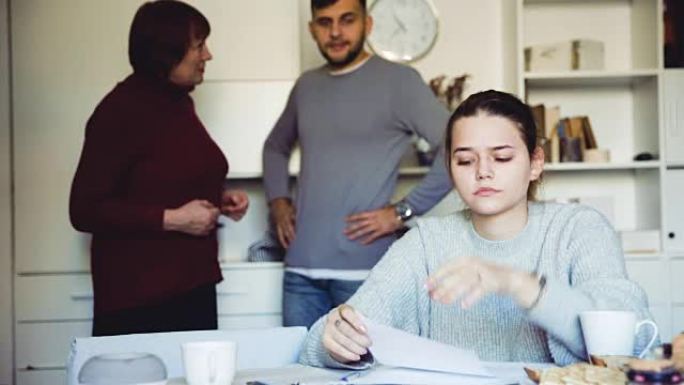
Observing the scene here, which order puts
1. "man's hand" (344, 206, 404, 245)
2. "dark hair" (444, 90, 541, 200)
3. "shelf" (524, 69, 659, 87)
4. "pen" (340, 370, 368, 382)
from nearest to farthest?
"pen" (340, 370, 368, 382) < "dark hair" (444, 90, 541, 200) < "man's hand" (344, 206, 404, 245) < "shelf" (524, 69, 659, 87)

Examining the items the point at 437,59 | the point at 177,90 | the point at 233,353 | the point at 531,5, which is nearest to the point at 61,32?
the point at 177,90

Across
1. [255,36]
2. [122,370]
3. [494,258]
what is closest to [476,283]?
[494,258]

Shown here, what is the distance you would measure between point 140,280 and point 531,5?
2217mm

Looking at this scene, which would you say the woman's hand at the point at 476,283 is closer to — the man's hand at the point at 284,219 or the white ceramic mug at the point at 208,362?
the white ceramic mug at the point at 208,362

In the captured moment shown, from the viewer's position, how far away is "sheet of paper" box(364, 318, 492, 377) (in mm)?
1364

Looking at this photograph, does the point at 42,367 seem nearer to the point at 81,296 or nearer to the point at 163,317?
the point at 81,296

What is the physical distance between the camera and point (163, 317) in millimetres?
2553

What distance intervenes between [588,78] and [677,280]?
0.88 meters

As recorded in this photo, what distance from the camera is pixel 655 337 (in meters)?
1.45

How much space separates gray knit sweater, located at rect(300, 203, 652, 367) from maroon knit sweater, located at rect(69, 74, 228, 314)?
38.0 inches

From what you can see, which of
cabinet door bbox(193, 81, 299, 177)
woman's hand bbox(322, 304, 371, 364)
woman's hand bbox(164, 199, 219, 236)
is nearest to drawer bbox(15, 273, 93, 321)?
cabinet door bbox(193, 81, 299, 177)

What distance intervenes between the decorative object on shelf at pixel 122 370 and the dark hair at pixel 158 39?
4.92ft

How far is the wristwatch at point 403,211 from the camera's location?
291 centimetres

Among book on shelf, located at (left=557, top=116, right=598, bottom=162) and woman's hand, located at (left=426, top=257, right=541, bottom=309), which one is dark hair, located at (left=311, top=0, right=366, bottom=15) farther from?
woman's hand, located at (left=426, top=257, right=541, bottom=309)
